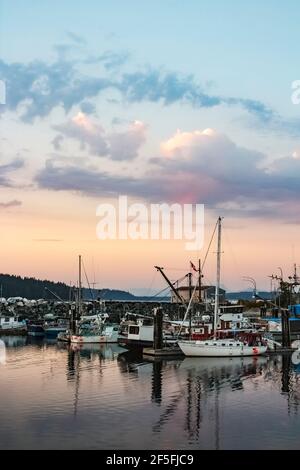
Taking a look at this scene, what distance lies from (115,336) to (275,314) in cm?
3696

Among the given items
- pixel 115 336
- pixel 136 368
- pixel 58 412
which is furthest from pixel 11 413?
pixel 115 336

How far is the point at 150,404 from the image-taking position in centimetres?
4372

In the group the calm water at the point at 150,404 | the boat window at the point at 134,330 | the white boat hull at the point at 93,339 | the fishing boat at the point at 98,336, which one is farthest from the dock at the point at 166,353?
Answer: the fishing boat at the point at 98,336

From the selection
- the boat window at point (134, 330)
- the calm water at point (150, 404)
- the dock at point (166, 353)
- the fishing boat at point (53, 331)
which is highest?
the boat window at point (134, 330)

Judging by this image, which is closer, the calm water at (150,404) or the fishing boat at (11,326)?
the calm water at (150,404)

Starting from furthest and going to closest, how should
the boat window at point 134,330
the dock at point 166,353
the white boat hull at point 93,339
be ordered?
the white boat hull at point 93,339 < the boat window at point 134,330 < the dock at point 166,353

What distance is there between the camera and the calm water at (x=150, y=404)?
33.2 metres

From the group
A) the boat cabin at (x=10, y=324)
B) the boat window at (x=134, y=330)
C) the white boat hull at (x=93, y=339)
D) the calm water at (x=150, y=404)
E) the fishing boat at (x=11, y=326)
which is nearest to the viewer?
the calm water at (x=150, y=404)

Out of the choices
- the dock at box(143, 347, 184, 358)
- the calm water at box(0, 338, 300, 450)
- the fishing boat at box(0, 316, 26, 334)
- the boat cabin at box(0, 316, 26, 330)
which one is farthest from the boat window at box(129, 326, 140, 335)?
the boat cabin at box(0, 316, 26, 330)

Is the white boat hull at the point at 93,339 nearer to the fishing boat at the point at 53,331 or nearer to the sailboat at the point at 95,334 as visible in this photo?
the sailboat at the point at 95,334

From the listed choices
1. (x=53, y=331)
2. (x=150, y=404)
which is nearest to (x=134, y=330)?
(x=150, y=404)

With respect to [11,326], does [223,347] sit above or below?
above

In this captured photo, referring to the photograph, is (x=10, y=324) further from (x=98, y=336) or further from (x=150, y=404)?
(x=150, y=404)
